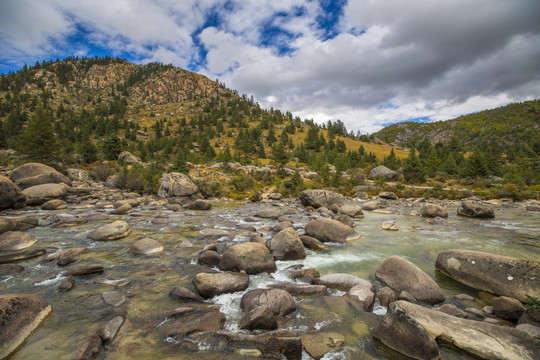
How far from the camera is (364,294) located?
24.9 ft

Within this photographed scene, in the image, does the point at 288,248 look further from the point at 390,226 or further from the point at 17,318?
the point at 390,226

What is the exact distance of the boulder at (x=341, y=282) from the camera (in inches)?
333

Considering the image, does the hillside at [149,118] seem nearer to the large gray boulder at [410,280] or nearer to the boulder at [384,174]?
the boulder at [384,174]

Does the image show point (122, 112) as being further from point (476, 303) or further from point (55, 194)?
point (476, 303)

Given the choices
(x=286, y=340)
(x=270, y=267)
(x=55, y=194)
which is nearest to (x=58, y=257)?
(x=270, y=267)

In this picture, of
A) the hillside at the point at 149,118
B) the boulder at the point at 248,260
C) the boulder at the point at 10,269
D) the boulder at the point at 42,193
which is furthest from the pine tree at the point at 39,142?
the boulder at the point at 248,260

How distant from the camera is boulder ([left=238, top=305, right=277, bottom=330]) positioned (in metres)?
5.96

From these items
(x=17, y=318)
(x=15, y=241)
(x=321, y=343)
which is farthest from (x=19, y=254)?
(x=321, y=343)

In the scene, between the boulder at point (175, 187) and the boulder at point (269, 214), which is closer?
the boulder at point (269, 214)

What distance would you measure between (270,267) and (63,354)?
668cm

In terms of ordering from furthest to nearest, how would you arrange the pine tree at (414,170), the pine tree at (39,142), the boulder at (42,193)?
the pine tree at (414,170)
the pine tree at (39,142)
the boulder at (42,193)

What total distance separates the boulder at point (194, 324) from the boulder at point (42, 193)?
102ft

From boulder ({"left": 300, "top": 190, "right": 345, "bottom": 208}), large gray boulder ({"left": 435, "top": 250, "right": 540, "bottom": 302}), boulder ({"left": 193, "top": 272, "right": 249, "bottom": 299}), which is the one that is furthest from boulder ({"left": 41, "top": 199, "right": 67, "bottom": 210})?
large gray boulder ({"left": 435, "top": 250, "right": 540, "bottom": 302})

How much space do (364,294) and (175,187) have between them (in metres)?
34.7
